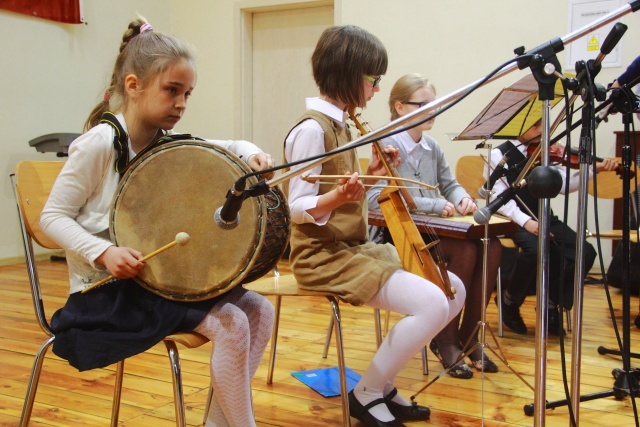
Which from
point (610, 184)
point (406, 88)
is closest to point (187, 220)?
point (406, 88)

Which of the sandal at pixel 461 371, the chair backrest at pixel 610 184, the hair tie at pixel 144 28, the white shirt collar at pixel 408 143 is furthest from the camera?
the chair backrest at pixel 610 184

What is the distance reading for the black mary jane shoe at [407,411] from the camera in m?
2.13

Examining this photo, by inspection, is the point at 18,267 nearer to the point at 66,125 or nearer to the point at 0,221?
the point at 0,221

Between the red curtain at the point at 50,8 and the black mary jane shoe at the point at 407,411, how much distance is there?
13.6 ft

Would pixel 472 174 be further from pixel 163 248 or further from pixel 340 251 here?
pixel 163 248

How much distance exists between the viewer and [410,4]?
502cm

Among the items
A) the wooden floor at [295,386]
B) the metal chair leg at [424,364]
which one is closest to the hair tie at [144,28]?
the wooden floor at [295,386]

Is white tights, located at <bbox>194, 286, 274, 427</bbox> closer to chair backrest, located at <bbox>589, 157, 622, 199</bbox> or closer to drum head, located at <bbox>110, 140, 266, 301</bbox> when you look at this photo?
drum head, located at <bbox>110, 140, 266, 301</bbox>

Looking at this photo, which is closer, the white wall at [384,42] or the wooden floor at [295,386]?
the wooden floor at [295,386]

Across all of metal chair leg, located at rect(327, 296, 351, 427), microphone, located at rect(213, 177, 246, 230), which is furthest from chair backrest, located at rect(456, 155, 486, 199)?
microphone, located at rect(213, 177, 246, 230)

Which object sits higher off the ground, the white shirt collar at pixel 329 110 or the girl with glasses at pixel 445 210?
the white shirt collar at pixel 329 110

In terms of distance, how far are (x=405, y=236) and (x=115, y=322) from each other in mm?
871

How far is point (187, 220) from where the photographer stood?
61.1 inches

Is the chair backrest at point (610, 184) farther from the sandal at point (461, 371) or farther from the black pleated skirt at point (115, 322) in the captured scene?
the black pleated skirt at point (115, 322)
